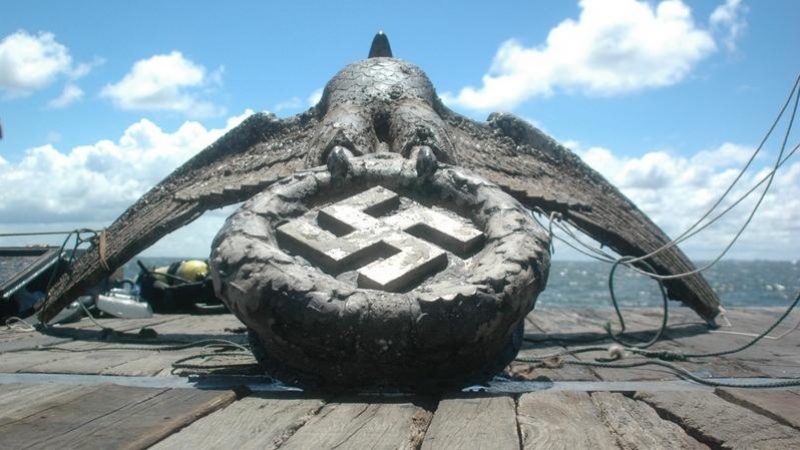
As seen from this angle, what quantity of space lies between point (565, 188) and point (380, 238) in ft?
8.16

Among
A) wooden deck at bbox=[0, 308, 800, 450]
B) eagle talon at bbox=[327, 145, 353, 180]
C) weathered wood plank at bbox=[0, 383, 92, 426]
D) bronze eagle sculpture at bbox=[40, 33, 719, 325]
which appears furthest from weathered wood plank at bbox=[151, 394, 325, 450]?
bronze eagle sculpture at bbox=[40, 33, 719, 325]

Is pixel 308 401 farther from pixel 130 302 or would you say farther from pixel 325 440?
pixel 130 302

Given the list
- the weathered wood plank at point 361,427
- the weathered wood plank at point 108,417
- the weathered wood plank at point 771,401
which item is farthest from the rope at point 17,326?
the weathered wood plank at point 771,401

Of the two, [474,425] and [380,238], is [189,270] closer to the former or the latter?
[380,238]

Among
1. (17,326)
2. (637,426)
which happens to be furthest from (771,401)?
(17,326)

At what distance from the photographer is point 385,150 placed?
4.87 m

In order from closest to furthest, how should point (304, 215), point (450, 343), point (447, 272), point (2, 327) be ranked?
point (450, 343), point (447, 272), point (304, 215), point (2, 327)

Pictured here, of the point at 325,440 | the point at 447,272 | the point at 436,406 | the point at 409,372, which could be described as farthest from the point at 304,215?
the point at 325,440

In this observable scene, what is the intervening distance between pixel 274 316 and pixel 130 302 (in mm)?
4173

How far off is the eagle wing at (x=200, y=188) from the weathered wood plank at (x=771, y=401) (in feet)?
10.4

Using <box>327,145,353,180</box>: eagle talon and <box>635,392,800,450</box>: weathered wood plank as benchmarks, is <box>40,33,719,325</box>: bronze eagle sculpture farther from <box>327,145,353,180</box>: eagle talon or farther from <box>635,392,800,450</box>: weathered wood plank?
<box>635,392,800,450</box>: weathered wood plank

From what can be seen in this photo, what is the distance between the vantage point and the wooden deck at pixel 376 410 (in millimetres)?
2018

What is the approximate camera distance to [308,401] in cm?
252

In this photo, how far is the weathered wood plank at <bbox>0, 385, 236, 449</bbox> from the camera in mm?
1996
